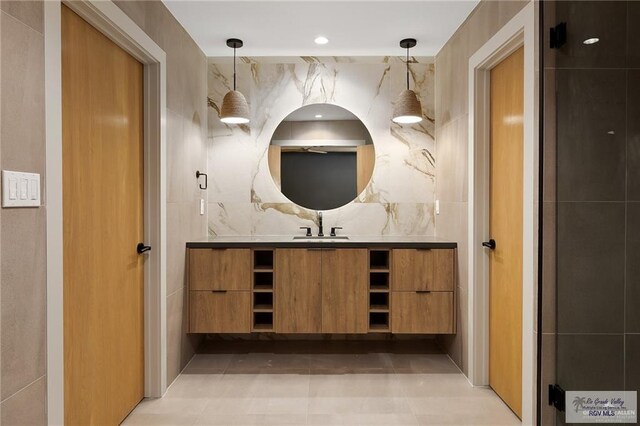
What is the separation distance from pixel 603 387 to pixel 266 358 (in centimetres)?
231

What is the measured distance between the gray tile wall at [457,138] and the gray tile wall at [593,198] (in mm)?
1054

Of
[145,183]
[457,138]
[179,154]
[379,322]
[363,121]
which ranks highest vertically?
[363,121]

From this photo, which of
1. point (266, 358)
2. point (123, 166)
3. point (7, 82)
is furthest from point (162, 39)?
point (266, 358)

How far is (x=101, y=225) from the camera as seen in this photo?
80.7 inches

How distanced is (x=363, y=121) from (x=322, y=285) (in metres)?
1.44

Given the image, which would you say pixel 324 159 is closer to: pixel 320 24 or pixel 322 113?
pixel 322 113

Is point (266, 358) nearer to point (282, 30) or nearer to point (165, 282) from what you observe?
point (165, 282)

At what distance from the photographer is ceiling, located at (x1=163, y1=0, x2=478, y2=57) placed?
2.68 meters

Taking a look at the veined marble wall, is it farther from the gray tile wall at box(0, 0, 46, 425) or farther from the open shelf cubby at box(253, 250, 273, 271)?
the gray tile wall at box(0, 0, 46, 425)

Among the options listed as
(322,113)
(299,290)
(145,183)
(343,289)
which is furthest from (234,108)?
(343,289)

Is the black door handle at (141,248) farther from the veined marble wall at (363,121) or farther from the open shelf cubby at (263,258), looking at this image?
the veined marble wall at (363,121)

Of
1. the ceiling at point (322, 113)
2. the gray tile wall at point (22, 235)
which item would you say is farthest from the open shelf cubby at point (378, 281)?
the gray tile wall at point (22, 235)

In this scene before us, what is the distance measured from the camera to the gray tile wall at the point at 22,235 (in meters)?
1.32

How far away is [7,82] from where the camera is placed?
1.33 metres
